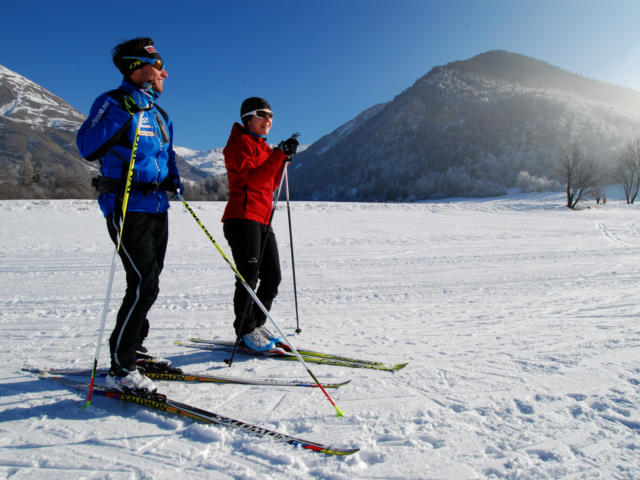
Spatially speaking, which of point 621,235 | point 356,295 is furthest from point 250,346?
point 621,235

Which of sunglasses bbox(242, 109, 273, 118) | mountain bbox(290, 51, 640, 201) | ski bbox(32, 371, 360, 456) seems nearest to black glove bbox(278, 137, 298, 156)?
sunglasses bbox(242, 109, 273, 118)

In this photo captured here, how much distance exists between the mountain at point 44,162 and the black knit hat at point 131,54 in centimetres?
285

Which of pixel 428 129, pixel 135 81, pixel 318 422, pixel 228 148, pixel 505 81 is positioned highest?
pixel 505 81

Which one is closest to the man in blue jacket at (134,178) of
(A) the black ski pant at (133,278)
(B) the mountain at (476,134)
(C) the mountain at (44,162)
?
(A) the black ski pant at (133,278)

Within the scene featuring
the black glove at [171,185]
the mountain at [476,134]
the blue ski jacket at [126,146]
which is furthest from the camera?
the mountain at [476,134]

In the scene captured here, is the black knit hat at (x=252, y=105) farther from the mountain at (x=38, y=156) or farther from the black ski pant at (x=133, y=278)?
the mountain at (x=38, y=156)

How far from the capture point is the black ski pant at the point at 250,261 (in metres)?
2.93

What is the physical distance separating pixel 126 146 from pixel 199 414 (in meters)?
1.77

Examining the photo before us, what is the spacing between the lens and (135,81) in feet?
7.31

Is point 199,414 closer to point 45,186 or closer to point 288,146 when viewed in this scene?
point 288,146

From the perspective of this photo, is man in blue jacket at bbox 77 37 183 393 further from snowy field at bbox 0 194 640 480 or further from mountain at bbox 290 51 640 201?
mountain at bbox 290 51 640 201

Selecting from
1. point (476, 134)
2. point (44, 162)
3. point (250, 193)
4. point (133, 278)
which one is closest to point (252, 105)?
point (250, 193)

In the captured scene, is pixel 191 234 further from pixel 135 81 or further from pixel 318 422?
pixel 318 422

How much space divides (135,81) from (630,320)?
5.36 m
